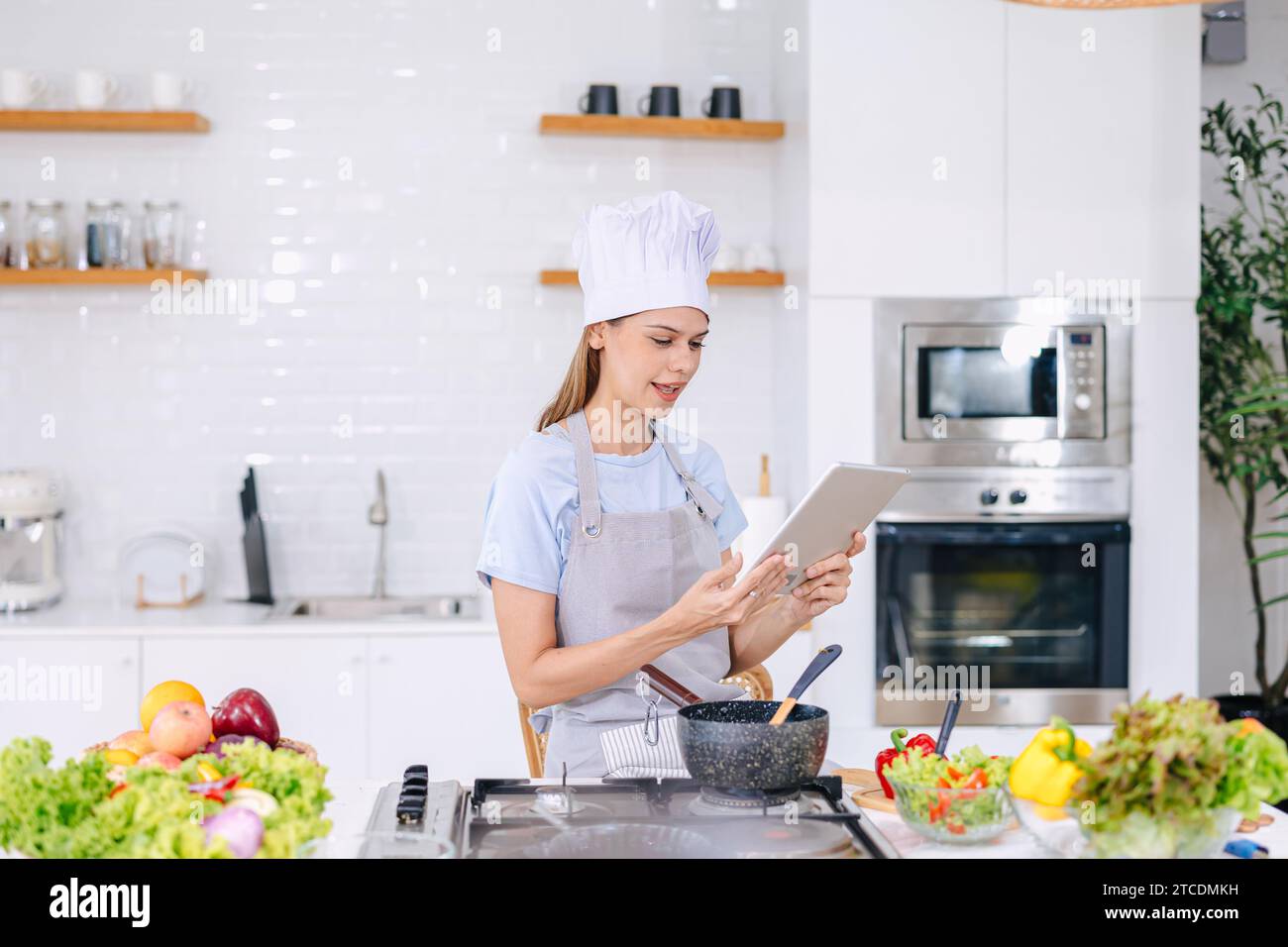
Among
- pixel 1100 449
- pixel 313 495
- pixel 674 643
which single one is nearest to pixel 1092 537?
pixel 1100 449

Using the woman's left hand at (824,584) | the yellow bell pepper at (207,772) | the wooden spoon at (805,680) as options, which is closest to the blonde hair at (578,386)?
the woman's left hand at (824,584)

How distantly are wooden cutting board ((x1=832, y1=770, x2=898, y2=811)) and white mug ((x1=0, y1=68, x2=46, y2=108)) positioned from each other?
3.33m

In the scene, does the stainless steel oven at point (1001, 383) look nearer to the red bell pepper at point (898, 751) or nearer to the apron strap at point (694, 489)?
the apron strap at point (694, 489)

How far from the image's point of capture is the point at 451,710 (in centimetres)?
365

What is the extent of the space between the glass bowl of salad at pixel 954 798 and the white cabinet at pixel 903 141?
2313 mm

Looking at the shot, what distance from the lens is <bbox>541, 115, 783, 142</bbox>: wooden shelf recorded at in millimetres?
4066

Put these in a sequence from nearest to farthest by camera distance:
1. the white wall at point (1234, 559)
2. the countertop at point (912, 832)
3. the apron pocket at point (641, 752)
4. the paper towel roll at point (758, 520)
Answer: the countertop at point (912, 832), the apron pocket at point (641, 752), the paper towel roll at point (758, 520), the white wall at point (1234, 559)

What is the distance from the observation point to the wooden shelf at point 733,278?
13.3 ft

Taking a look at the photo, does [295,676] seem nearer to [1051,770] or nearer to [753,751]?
[753,751]

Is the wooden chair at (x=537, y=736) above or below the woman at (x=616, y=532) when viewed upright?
below

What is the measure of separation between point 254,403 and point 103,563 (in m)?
0.71

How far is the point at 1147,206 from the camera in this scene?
3.76 meters

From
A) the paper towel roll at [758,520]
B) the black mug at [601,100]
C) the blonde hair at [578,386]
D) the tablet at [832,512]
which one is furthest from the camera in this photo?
the black mug at [601,100]

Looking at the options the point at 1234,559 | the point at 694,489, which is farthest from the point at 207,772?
the point at 1234,559
